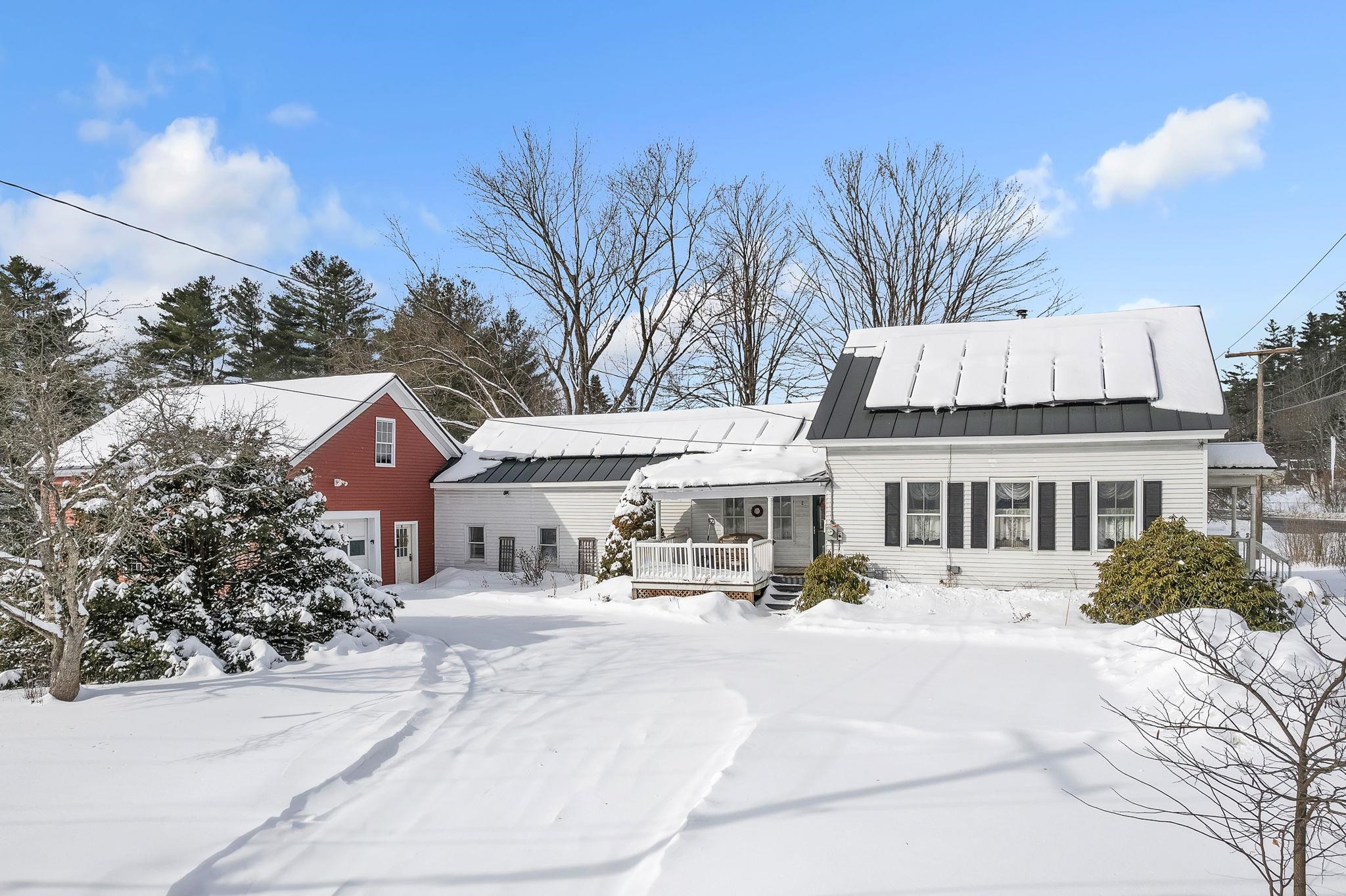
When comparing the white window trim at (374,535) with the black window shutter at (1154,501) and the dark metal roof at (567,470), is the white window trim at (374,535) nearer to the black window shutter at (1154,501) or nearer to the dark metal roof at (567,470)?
the dark metal roof at (567,470)

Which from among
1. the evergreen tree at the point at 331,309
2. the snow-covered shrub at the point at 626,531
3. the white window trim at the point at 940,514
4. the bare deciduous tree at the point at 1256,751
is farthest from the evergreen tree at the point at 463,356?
the bare deciduous tree at the point at 1256,751

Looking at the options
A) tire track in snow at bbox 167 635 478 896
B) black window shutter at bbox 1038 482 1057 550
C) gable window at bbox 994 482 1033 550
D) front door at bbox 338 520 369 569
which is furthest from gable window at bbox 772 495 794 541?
front door at bbox 338 520 369 569

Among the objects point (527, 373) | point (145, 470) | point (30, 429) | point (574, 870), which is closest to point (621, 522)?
point (145, 470)

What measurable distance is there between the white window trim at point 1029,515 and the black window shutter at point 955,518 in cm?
51

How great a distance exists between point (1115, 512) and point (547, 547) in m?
13.8

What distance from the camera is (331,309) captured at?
148 ft

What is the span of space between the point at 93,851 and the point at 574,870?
2.93 m

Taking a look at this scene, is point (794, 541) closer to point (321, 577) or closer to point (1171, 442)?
point (1171, 442)

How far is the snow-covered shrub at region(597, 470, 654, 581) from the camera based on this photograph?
18422mm

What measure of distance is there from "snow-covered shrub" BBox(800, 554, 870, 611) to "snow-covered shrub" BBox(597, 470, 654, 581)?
4.40 meters

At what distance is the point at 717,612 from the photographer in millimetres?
14875

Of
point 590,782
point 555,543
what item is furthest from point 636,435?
point 590,782

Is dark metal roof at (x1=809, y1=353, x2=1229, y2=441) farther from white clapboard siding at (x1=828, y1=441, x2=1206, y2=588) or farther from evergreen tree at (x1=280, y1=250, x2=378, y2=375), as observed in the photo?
evergreen tree at (x1=280, y1=250, x2=378, y2=375)

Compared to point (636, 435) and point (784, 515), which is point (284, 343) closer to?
point (636, 435)
